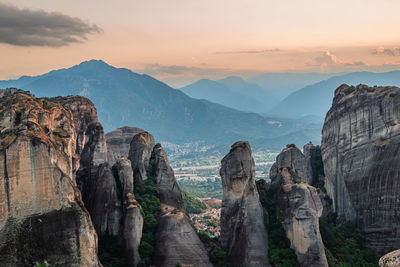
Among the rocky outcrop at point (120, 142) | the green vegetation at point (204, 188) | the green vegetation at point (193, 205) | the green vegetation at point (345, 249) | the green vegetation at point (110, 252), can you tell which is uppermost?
the rocky outcrop at point (120, 142)

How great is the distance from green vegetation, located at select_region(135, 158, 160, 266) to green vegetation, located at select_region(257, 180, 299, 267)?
8.45 m

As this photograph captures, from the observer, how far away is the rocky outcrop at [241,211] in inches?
1252

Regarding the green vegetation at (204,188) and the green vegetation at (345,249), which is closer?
the green vegetation at (345,249)

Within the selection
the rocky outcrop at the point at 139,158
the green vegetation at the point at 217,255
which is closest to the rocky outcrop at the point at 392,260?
the green vegetation at the point at 217,255

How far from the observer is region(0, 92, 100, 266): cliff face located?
21.5 metres

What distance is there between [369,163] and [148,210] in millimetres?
18524

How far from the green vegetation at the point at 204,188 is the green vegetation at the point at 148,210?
256 ft

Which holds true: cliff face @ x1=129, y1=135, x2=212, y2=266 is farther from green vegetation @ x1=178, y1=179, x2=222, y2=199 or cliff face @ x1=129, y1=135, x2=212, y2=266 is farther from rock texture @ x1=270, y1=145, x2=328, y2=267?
green vegetation @ x1=178, y1=179, x2=222, y2=199

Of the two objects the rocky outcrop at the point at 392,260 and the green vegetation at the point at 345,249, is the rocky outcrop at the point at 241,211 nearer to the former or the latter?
the green vegetation at the point at 345,249

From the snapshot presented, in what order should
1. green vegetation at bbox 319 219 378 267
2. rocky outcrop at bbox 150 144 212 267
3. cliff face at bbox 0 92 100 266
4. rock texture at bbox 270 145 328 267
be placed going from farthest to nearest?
1. green vegetation at bbox 319 219 378 267
2. rocky outcrop at bbox 150 144 212 267
3. rock texture at bbox 270 145 328 267
4. cliff face at bbox 0 92 100 266

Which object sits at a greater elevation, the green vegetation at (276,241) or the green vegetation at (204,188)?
the green vegetation at (204,188)

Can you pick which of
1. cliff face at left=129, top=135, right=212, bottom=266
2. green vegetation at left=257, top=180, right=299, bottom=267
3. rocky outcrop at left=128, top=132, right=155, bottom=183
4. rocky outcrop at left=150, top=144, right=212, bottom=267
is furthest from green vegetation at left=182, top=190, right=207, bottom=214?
rocky outcrop at left=150, top=144, right=212, bottom=267

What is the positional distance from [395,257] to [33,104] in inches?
994

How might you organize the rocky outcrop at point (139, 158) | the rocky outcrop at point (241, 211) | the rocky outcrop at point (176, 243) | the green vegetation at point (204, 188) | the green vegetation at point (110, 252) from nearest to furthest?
the green vegetation at point (110, 252), the rocky outcrop at point (176, 243), the rocky outcrop at point (241, 211), the rocky outcrop at point (139, 158), the green vegetation at point (204, 188)
